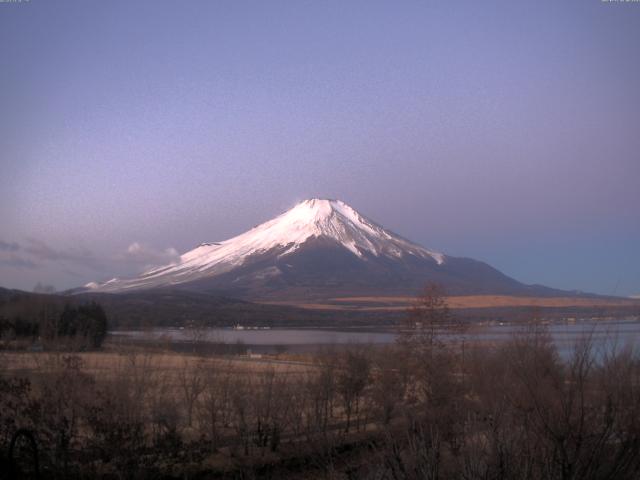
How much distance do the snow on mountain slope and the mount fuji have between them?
0.22 meters

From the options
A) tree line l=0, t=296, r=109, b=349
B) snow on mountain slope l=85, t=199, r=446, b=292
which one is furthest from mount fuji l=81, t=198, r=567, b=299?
tree line l=0, t=296, r=109, b=349

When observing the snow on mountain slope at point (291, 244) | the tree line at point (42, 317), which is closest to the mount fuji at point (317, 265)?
the snow on mountain slope at point (291, 244)

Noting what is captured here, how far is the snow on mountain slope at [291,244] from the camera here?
531 feet

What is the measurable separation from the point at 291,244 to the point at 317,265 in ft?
56.3

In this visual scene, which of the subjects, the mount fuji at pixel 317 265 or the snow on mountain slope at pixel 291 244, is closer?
the mount fuji at pixel 317 265

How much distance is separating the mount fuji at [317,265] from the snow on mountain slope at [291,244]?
224 mm

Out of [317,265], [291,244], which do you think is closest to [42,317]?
[317,265]

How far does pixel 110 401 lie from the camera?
1192cm

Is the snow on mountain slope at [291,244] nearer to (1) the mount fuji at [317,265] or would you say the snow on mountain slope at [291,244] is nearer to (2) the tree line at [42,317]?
(1) the mount fuji at [317,265]

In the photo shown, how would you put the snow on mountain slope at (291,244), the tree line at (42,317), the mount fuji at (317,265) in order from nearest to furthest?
the tree line at (42,317)
the mount fuji at (317,265)
the snow on mountain slope at (291,244)

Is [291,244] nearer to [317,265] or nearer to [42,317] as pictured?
[317,265]

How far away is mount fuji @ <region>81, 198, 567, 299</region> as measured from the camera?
13600cm

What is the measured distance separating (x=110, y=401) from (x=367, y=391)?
10554mm

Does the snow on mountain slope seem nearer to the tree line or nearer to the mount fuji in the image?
the mount fuji
